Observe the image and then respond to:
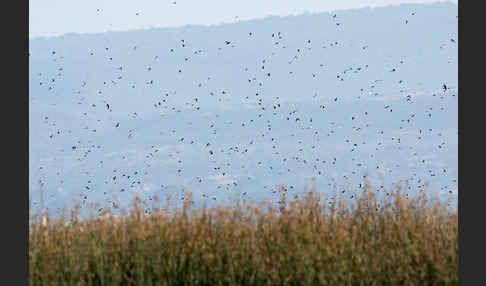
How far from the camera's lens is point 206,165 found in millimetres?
178125

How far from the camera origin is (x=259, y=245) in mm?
8500

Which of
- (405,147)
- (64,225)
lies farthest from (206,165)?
(64,225)

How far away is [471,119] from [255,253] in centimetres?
290

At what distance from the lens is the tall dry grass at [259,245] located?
8047 millimetres

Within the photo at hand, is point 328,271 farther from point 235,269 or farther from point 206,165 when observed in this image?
point 206,165

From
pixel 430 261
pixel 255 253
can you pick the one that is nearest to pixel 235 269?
pixel 255 253

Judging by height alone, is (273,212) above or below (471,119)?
below

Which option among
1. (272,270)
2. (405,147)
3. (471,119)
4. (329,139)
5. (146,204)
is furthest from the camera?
(329,139)

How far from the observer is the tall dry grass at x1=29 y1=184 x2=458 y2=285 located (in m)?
8.05

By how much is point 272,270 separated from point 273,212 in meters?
1.13

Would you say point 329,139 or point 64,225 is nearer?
point 64,225

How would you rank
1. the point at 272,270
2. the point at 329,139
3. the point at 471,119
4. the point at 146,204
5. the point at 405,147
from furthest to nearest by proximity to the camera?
the point at 329,139, the point at 405,147, the point at 146,204, the point at 272,270, the point at 471,119

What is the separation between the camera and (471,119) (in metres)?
6.09

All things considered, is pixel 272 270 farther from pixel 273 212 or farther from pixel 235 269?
pixel 273 212
